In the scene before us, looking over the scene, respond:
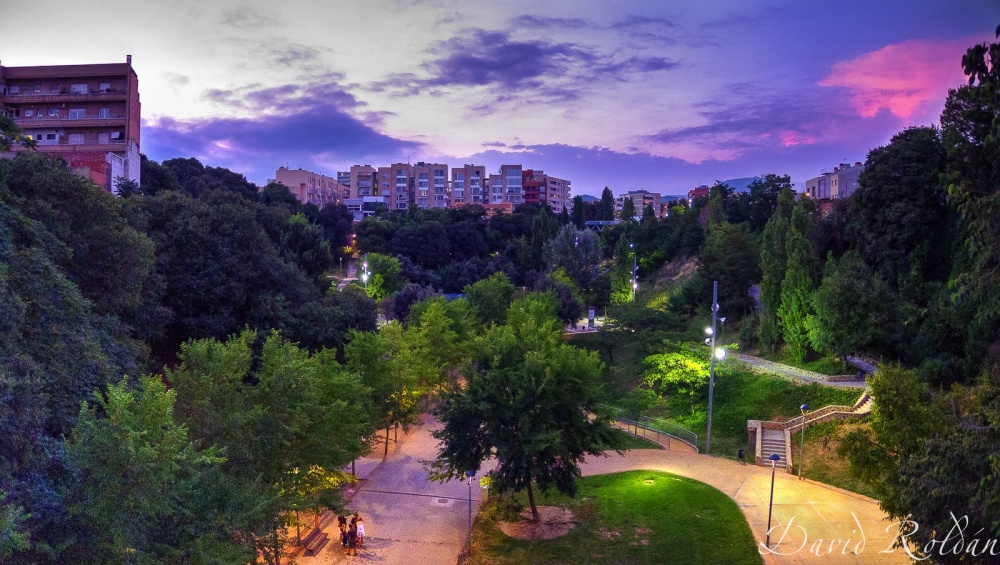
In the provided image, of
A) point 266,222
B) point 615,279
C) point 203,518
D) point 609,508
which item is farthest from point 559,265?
point 203,518

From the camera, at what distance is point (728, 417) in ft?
104

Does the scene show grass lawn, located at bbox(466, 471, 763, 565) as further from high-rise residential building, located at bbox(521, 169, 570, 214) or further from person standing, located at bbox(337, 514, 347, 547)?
high-rise residential building, located at bbox(521, 169, 570, 214)

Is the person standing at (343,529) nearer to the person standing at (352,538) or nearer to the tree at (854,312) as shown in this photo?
the person standing at (352,538)

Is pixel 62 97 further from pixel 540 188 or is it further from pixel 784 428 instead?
pixel 540 188

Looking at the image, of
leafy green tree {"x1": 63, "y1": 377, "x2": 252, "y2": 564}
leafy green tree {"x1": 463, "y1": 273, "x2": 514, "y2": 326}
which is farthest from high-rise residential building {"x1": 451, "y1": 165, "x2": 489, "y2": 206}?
leafy green tree {"x1": 63, "y1": 377, "x2": 252, "y2": 564}

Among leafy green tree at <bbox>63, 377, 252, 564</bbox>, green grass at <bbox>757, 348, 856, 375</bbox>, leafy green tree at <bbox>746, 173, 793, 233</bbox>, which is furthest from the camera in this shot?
leafy green tree at <bbox>746, 173, 793, 233</bbox>

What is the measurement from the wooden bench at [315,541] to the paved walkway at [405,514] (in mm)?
197

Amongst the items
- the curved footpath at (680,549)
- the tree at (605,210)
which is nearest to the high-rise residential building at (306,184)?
the tree at (605,210)

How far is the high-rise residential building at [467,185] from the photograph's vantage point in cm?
13650

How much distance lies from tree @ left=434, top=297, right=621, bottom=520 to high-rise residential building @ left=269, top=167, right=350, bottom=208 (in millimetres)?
95199

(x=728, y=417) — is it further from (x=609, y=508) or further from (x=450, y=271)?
(x=450, y=271)

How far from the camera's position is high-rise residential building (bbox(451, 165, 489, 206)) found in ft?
448

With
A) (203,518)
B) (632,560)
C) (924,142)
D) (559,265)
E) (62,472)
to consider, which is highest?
(924,142)

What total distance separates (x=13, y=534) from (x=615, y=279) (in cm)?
5924
